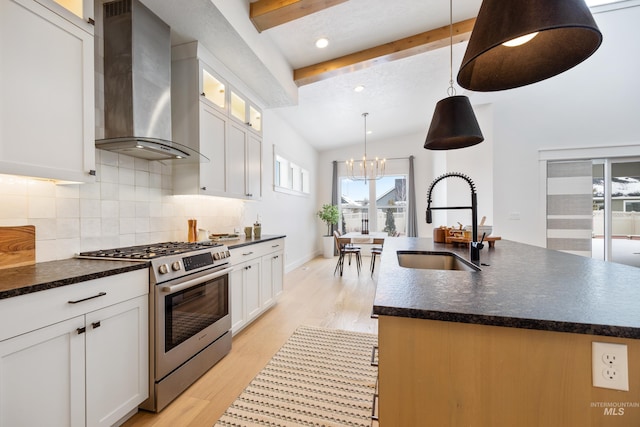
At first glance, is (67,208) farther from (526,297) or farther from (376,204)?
(376,204)

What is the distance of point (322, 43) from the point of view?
3285 mm

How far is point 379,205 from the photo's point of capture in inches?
309

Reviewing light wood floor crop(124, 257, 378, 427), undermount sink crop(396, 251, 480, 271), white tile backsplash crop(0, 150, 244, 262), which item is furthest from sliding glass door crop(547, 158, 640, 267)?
white tile backsplash crop(0, 150, 244, 262)

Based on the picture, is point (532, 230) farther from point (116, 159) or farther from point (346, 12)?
point (116, 159)

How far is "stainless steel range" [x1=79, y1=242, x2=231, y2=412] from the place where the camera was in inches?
67.2

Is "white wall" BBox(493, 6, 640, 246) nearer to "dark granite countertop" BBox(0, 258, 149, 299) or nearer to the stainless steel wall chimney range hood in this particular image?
the stainless steel wall chimney range hood

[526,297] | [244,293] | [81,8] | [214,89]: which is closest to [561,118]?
[526,297]

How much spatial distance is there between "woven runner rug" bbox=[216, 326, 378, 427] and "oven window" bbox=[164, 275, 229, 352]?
56cm

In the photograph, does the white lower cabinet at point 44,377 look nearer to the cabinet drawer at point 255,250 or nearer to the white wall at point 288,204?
the cabinet drawer at point 255,250

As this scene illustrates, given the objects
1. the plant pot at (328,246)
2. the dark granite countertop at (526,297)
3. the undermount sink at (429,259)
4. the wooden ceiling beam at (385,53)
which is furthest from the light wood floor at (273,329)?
the wooden ceiling beam at (385,53)

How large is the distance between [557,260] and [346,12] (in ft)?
9.54

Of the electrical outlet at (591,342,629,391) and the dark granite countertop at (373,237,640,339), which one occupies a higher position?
the dark granite countertop at (373,237,640,339)

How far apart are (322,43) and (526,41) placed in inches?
104

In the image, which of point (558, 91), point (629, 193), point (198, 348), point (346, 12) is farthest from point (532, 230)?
point (198, 348)
